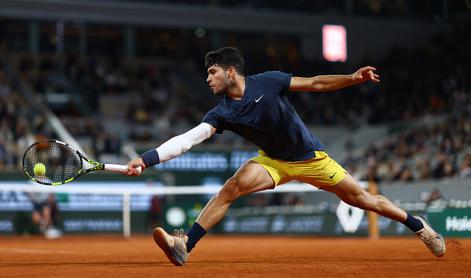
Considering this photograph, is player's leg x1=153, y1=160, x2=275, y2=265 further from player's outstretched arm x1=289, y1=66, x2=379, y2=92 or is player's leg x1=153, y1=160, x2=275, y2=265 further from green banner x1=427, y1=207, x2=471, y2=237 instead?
green banner x1=427, y1=207, x2=471, y2=237

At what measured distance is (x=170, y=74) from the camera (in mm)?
37250

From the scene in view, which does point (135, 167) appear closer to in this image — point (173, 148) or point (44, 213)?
point (173, 148)

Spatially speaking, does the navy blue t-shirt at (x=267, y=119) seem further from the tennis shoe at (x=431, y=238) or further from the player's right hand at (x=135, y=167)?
the tennis shoe at (x=431, y=238)

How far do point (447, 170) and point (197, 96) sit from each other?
1566 centimetres

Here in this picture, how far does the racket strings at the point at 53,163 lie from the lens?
9.29m

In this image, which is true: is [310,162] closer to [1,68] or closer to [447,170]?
[447,170]

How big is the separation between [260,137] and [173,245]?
4.58ft

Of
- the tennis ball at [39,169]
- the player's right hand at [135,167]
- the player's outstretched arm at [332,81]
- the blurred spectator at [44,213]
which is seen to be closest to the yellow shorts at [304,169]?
the player's outstretched arm at [332,81]

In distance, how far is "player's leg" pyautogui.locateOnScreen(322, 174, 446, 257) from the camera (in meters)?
9.61

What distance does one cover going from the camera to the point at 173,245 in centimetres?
901

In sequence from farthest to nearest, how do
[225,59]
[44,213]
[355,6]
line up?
[355,6]
[44,213]
[225,59]

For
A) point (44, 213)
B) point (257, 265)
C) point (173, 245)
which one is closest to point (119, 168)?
point (173, 245)

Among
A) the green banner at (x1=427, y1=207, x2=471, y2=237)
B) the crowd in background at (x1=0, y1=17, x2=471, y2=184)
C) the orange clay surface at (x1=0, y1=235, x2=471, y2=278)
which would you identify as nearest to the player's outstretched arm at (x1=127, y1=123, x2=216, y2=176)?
the orange clay surface at (x1=0, y1=235, x2=471, y2=278)

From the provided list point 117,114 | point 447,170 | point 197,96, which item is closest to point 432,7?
point 197,96
